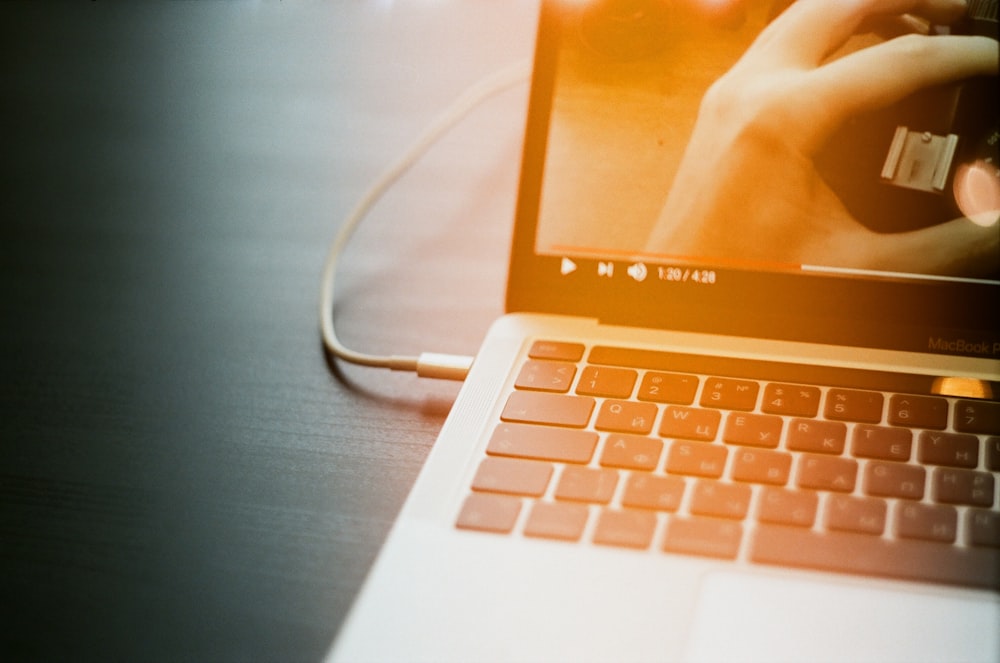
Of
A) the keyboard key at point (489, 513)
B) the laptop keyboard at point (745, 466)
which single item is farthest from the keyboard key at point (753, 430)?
the keyboard key at point (489, 513)

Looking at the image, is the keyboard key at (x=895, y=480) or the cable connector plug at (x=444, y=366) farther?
the cable connector plug at (x=444, y=366)

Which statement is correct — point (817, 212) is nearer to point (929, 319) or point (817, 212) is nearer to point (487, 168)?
point (929, 319)

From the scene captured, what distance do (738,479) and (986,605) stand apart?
104mm

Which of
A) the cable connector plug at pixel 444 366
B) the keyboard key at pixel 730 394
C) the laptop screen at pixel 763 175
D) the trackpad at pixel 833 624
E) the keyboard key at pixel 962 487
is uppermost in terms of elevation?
the laptop screen at pixel 763 175

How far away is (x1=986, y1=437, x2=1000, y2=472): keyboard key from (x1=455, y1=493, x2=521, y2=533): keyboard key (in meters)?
0.22

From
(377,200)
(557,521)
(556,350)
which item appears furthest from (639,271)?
(377,200)

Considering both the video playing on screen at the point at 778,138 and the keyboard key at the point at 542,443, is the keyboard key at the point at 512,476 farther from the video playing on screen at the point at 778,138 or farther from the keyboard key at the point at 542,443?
the video playing on screen at the point at 778,138

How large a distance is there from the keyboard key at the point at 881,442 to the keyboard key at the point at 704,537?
0.08m

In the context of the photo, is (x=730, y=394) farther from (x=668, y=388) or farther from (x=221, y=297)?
(x=221, y=297)

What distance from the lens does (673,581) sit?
338 millimetres

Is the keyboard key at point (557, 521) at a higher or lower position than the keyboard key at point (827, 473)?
lower

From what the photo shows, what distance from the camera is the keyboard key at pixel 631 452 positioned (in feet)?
→ 1.28

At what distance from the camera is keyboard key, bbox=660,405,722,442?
40cm

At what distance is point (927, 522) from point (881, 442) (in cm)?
5
